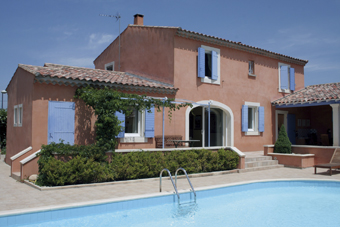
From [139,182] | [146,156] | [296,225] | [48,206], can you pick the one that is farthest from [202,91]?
[48,206]

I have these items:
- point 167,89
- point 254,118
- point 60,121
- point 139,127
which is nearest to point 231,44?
point 254,118

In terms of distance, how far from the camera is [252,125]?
18.8m

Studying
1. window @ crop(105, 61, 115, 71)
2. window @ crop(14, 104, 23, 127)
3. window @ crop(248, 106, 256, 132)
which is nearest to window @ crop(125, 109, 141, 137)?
window @ crop(14, 104, 23, 127)

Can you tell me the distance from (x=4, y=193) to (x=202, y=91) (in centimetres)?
1033

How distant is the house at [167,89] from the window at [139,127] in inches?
1.8

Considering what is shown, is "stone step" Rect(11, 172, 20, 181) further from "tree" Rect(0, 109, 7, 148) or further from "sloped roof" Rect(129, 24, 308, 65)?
"tree" Rect(0, 109, 7, 148)

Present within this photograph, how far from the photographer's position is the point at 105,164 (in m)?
10.5

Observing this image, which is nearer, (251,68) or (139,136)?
(139,136)

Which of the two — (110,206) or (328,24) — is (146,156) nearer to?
(110,206)

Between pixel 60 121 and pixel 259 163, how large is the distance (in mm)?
9101

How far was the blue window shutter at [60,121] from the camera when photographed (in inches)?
459

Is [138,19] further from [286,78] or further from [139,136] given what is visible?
[286,78]

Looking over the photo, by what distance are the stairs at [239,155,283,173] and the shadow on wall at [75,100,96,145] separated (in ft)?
21.9

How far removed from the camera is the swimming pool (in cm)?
699
